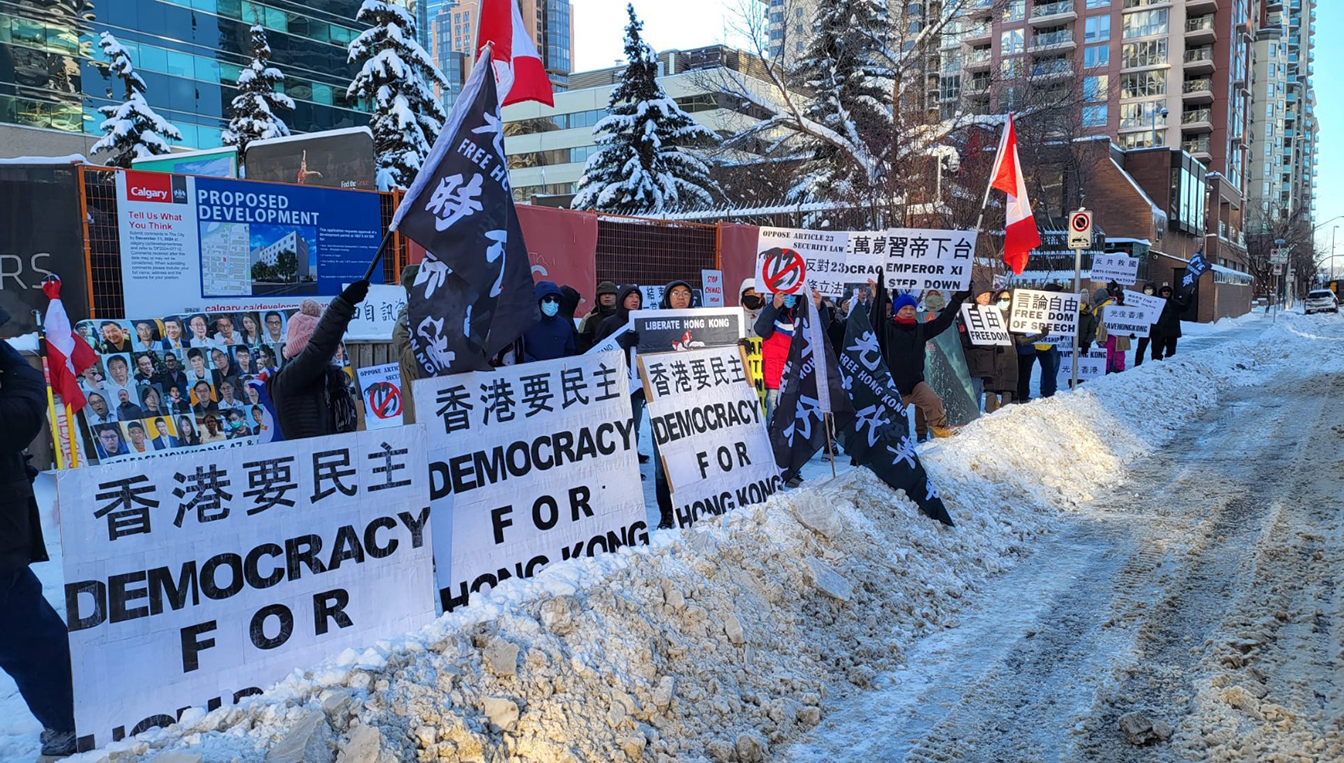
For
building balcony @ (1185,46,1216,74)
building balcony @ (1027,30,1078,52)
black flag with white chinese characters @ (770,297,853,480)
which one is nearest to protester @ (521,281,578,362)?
black flag with white chinese characters @ (770,297,853,480)

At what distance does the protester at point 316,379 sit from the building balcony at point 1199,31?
9152 centimetres

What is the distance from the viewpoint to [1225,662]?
4750 millimetres

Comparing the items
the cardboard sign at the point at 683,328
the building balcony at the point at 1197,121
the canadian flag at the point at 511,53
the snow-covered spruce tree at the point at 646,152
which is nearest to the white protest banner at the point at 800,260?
the cardboard sign at the point at 683,328

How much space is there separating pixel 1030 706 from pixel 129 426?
7092 mm

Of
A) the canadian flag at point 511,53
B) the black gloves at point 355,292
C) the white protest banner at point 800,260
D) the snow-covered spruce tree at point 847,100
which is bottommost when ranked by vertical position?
the black gloves at point 355,292

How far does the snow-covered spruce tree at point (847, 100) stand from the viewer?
65.8ft

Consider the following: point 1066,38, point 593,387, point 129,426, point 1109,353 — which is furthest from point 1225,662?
point 1066,38

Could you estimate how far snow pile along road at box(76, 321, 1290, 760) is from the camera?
11.3 ft

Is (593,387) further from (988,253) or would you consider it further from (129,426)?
(988,253)

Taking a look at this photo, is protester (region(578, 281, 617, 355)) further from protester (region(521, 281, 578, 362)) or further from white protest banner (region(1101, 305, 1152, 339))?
white protest banner (region(1101, 305, 1152, 339))

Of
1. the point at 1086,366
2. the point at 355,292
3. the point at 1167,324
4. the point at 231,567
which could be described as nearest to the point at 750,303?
the point at 355,292

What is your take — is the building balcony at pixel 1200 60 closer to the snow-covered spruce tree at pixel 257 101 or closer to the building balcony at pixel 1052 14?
the building balcony at pixel 1052 14

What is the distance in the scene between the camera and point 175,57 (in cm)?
5006

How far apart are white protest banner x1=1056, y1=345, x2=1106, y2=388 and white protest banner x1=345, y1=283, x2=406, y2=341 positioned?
11183 millimetres
